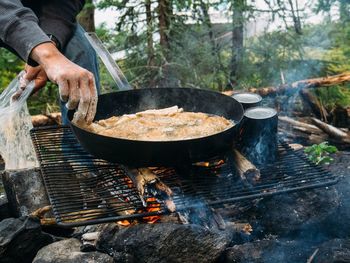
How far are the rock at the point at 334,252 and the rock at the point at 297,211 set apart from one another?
377mm

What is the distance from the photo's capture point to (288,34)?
7793 mm

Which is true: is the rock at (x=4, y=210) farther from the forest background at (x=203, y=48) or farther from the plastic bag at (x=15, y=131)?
the forest background at (x=203, y=48)

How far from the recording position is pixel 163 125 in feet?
11.3

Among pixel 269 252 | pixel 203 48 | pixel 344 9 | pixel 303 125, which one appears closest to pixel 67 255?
pixel 269 252

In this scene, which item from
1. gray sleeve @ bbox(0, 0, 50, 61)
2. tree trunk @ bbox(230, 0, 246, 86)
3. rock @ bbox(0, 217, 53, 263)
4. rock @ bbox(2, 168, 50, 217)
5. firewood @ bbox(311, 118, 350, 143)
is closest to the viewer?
gray sleeve @ bbox(0, 0, 50, 61)

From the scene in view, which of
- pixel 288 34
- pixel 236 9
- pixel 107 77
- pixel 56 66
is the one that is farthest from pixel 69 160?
pixel 288 34

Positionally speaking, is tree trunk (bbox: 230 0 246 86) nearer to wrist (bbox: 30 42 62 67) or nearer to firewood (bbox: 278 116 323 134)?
firewood (bbox: 278 116 323 134)

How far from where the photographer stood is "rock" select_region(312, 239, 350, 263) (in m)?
2.81

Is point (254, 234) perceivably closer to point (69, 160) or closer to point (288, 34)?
point (69, 160)

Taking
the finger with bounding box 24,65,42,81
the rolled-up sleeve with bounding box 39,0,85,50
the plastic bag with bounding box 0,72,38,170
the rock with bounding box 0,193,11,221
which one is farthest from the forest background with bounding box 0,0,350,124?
the finger with bounding box 24,65,42,81

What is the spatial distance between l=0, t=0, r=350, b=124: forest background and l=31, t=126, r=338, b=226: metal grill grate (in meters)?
4.23

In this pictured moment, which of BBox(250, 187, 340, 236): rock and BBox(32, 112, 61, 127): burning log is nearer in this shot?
BBox(250, 187, 340, 236): rock

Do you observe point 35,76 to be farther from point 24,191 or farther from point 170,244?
point 170,244

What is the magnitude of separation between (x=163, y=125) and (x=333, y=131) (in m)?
3.11
